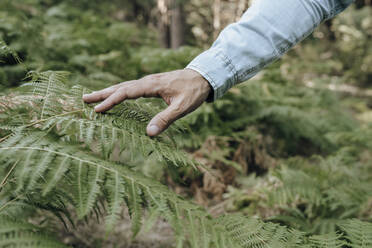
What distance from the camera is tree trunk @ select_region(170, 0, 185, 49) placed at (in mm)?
5469

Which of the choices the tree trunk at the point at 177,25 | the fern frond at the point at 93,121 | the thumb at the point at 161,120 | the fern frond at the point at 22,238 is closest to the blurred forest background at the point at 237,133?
the tree trunk at the point at 177,25

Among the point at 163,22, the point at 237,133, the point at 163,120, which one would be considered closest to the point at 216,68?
→ the point at 163,120

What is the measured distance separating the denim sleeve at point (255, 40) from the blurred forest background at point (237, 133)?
357 mm

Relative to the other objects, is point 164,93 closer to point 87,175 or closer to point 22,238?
point 87,175

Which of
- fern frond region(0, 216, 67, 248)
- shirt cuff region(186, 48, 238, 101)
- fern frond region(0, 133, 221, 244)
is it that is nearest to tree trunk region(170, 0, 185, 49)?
shirt cuff region(186, 48, 238, 101)

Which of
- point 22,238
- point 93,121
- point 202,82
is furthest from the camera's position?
point 202,82

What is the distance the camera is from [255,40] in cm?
127

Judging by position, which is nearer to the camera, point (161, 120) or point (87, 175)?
point (87, 175)

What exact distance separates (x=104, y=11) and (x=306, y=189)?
748cm

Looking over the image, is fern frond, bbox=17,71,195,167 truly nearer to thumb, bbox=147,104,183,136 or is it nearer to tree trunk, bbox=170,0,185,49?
thumb, bbox=147,104,183,136

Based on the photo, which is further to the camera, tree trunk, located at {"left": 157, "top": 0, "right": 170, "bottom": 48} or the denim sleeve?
tree trunk, located at {"left": 157, "top": 0, "right": 170, "bottom": 48}

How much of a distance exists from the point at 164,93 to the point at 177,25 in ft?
15.6

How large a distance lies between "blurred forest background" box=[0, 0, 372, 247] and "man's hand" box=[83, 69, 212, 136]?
27 centimetres

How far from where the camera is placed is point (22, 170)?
801 millimetres
